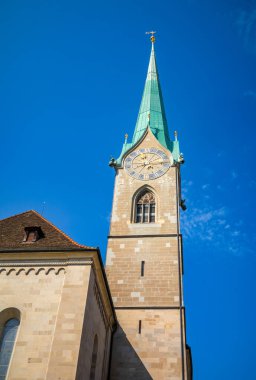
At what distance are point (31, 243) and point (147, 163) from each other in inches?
502

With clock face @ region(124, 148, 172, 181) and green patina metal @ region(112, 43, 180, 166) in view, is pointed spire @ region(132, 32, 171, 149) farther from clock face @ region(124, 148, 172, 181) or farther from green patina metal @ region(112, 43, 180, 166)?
clock face @ region(124, 148, 172, 181)

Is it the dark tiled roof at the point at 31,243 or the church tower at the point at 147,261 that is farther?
the church tower at the point at 147,261

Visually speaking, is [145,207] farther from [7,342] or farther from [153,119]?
[7,342]

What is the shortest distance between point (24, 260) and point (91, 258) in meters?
2.16

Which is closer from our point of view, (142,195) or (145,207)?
Result: (145,207)

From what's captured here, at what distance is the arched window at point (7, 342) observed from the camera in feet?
36.6

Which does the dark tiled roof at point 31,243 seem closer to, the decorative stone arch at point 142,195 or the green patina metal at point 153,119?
the decorative stone arch at point 142,195

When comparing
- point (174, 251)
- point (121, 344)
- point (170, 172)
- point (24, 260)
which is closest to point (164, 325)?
point (121, 344)

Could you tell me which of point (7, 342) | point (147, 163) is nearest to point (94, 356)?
point (7, 342)

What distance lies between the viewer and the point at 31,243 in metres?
13.8

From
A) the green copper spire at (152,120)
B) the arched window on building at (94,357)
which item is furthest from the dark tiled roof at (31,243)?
the green copper spire at (152,120)

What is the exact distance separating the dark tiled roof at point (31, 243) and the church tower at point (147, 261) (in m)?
5.71

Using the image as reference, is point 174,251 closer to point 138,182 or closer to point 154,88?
point 138,182

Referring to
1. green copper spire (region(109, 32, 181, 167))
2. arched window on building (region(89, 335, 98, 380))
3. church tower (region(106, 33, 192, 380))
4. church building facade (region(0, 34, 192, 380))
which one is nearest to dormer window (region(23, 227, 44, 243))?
church building facade (region(0, 34, 192, 380))
